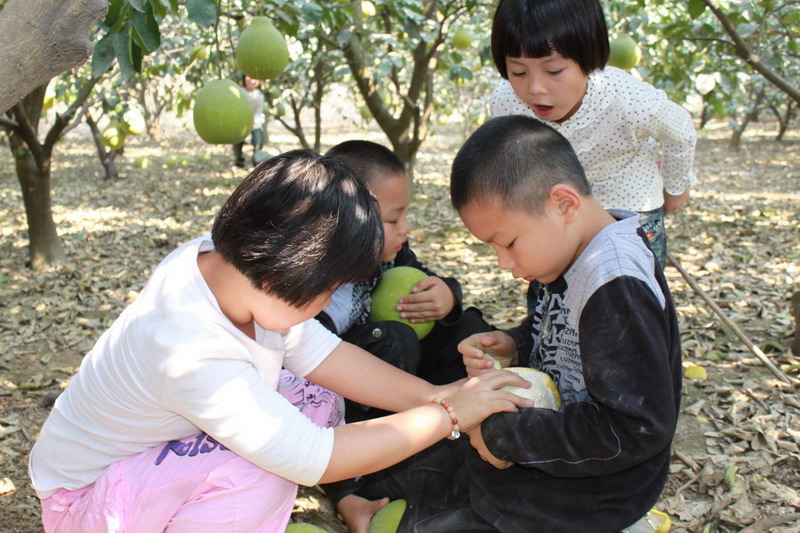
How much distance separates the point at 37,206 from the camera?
407cm

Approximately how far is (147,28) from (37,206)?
8.17ft

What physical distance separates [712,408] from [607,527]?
1.17 metres

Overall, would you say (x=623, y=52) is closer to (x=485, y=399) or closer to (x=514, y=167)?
(x=514, y=167)

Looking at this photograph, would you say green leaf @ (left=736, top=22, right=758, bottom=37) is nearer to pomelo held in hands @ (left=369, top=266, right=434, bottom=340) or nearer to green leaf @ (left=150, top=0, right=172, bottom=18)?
pomelo held in hands @ (left=369, top=266, right=434, bottom=340)

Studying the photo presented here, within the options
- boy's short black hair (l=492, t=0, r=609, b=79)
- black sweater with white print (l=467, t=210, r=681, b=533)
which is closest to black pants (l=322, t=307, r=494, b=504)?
black sweater with white print (l=467, t=210, r=681, b=533)

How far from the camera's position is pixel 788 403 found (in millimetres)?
2574

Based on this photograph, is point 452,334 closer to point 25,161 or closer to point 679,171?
point 679,171

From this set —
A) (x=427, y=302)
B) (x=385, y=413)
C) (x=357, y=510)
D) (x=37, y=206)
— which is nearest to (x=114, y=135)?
(x=37, y=206)

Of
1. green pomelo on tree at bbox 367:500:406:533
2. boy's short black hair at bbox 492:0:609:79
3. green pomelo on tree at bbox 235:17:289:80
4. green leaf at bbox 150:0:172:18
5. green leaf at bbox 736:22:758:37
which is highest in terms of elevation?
green leaf at bbox 150:0:172:18

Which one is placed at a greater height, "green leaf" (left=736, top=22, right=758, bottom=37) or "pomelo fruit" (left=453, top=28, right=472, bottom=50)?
"green leaf" (left=736, top=22, right=758, bottom=37)

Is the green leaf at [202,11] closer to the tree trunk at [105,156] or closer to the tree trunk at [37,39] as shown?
the tree trunk at [37,39]

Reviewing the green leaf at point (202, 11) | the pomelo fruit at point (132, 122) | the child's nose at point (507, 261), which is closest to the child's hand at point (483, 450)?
the child's nose at point (507, 261)

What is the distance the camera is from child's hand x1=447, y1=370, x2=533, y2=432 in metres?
1.67

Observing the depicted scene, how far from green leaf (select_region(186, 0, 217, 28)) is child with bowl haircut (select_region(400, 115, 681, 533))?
0.85 m
